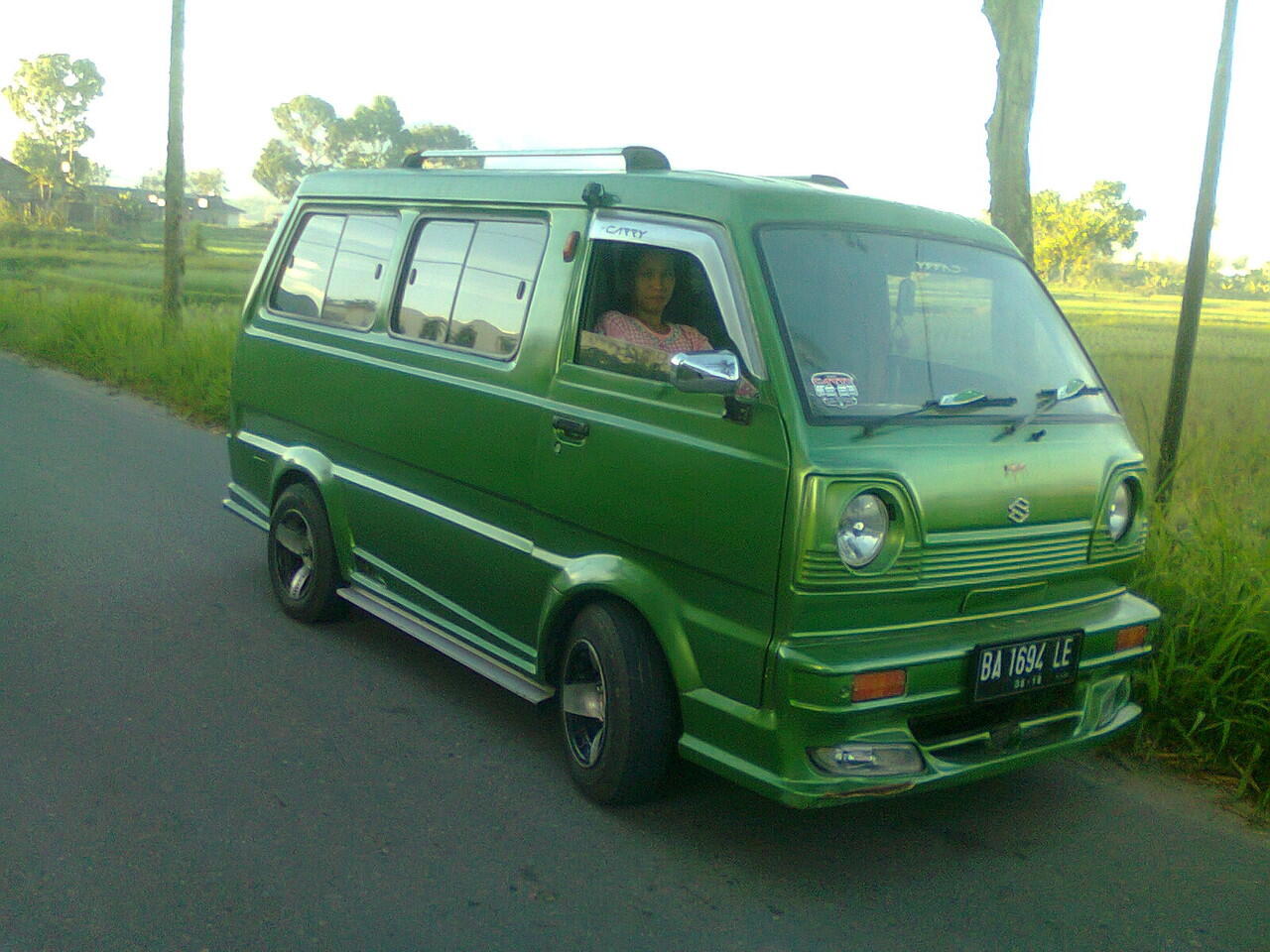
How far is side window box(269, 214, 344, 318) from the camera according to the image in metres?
5.68

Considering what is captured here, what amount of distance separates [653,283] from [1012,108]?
5620 mm

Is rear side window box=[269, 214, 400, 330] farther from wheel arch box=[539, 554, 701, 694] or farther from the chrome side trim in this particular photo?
wheel arch box=[539, 554, 701, 694]

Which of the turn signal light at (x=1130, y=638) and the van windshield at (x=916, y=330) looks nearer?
the van windshield at (x=916, y=330)

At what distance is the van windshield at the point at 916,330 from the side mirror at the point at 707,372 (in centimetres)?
20

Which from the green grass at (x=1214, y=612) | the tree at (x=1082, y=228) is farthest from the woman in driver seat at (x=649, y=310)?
the tree at (x=1082, y=228)

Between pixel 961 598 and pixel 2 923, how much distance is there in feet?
8.52

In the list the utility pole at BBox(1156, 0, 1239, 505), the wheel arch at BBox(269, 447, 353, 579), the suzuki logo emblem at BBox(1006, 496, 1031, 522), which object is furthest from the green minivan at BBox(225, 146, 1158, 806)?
the utility pole at BBox(1156, 0, 1239, 505)

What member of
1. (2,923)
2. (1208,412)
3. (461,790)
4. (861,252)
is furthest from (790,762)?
(1208,412)

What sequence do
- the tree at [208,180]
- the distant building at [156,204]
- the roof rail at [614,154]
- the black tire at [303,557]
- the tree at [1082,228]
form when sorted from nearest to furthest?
the roof rail at [614,154] < the black tire at [303,557] < the tree at [1082,228] < the distant building at [156,204] < the tree at [208,180]

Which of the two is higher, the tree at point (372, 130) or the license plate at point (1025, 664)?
the tree at point (372, 130)

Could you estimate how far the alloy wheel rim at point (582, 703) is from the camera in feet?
13.1

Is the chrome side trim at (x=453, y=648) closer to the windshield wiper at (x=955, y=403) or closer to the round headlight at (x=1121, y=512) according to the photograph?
the windshield wiper at (x=955, y=403)

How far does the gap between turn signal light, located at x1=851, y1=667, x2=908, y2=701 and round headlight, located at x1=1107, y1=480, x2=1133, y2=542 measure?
1027 millimetres

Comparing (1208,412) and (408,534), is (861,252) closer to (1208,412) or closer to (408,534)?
(408,534)
